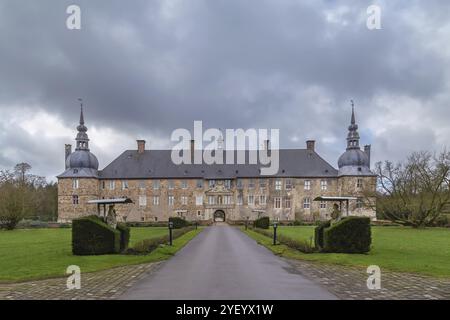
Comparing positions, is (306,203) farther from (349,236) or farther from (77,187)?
(349,236)

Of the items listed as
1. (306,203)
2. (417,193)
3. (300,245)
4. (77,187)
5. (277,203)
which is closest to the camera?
(300,245)

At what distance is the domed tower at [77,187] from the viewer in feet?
201

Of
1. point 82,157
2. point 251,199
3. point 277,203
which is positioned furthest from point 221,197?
point 82,157

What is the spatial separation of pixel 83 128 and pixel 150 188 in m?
13.4

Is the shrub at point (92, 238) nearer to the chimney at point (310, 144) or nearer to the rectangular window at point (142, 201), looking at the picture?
the rectangular window at point (142, 201)

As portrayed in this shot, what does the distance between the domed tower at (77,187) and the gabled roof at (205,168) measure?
2861 mm

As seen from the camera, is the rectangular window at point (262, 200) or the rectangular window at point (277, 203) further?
the rectangular window at point (262, 200)

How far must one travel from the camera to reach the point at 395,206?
46.6 meters

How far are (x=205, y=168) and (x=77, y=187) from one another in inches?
747

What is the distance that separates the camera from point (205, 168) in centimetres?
6600

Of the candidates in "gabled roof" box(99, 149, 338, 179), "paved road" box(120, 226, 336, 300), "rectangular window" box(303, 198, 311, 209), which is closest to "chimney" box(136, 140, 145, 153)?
"gabled roof" box(99, 149, 338, 179)

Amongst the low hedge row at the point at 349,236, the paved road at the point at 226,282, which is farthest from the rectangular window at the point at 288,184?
the paved road at the point at 226,282

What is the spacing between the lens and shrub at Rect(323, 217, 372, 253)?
57.0 feet
